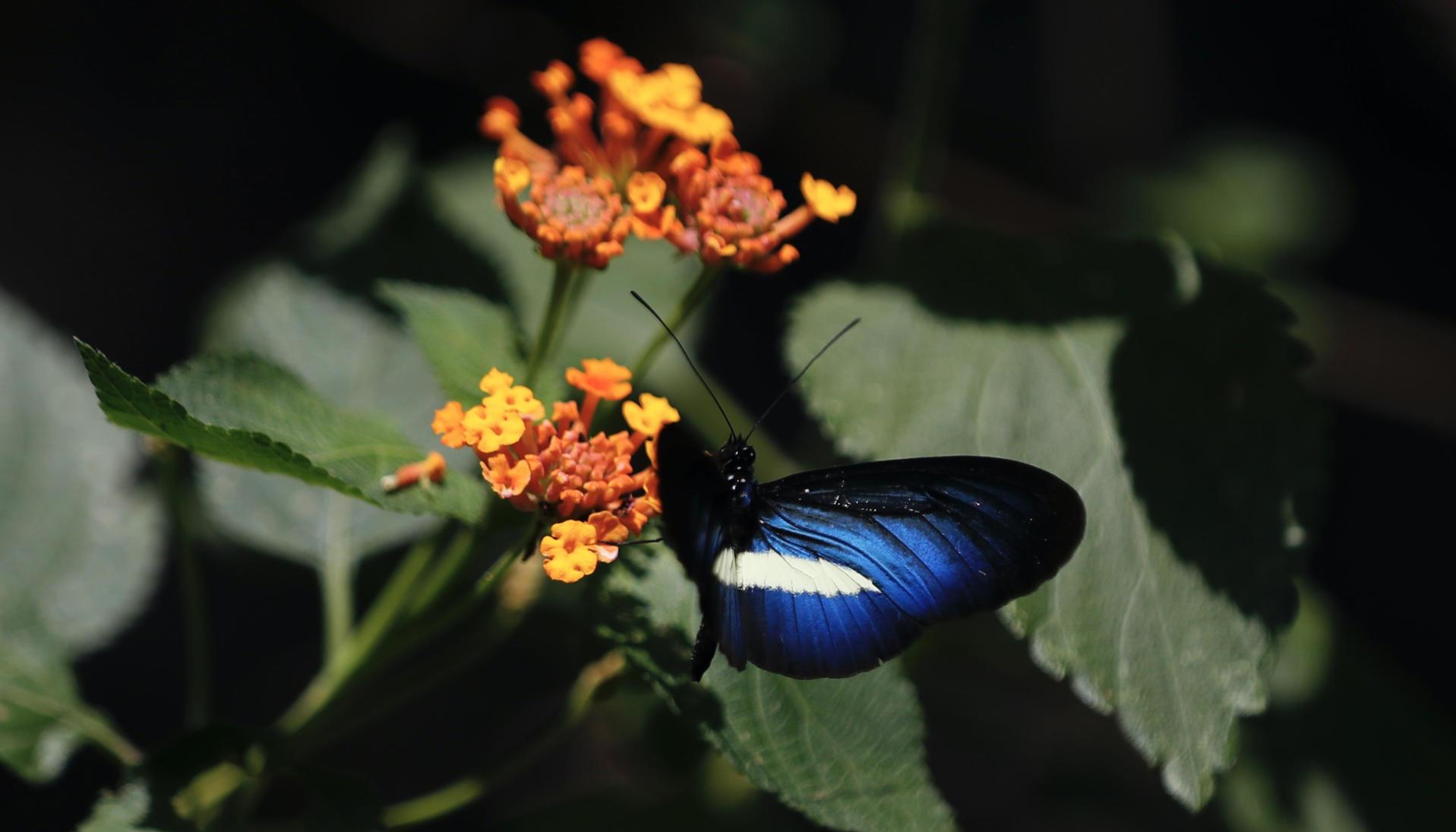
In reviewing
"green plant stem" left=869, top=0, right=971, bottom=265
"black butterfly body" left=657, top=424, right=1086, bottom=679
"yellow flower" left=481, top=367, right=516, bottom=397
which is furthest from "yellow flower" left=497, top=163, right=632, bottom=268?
"green plant stem" left=869, top=0, right=971, bottom=265

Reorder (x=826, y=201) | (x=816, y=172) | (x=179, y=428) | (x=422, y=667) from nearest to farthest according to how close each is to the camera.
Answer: (x=179, y=428) < (x=826, y=201) < (x=422, y=667) < (x=816, y=172)

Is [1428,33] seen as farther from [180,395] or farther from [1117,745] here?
[180,395]

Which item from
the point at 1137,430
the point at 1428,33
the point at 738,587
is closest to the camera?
the point at 738,587

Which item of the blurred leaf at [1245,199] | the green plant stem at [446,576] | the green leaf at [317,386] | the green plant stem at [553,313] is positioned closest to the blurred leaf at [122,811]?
the green plant stem at [446,576]

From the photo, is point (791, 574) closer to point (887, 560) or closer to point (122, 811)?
point (887, 560)

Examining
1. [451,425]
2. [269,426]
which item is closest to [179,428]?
[269,426]

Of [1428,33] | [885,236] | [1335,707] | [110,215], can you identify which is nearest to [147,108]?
[110,215]

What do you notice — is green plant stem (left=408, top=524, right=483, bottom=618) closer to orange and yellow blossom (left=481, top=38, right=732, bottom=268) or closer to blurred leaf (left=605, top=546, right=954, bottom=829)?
blurred leaf (left=605, top=546, right=954, bottom=829)
